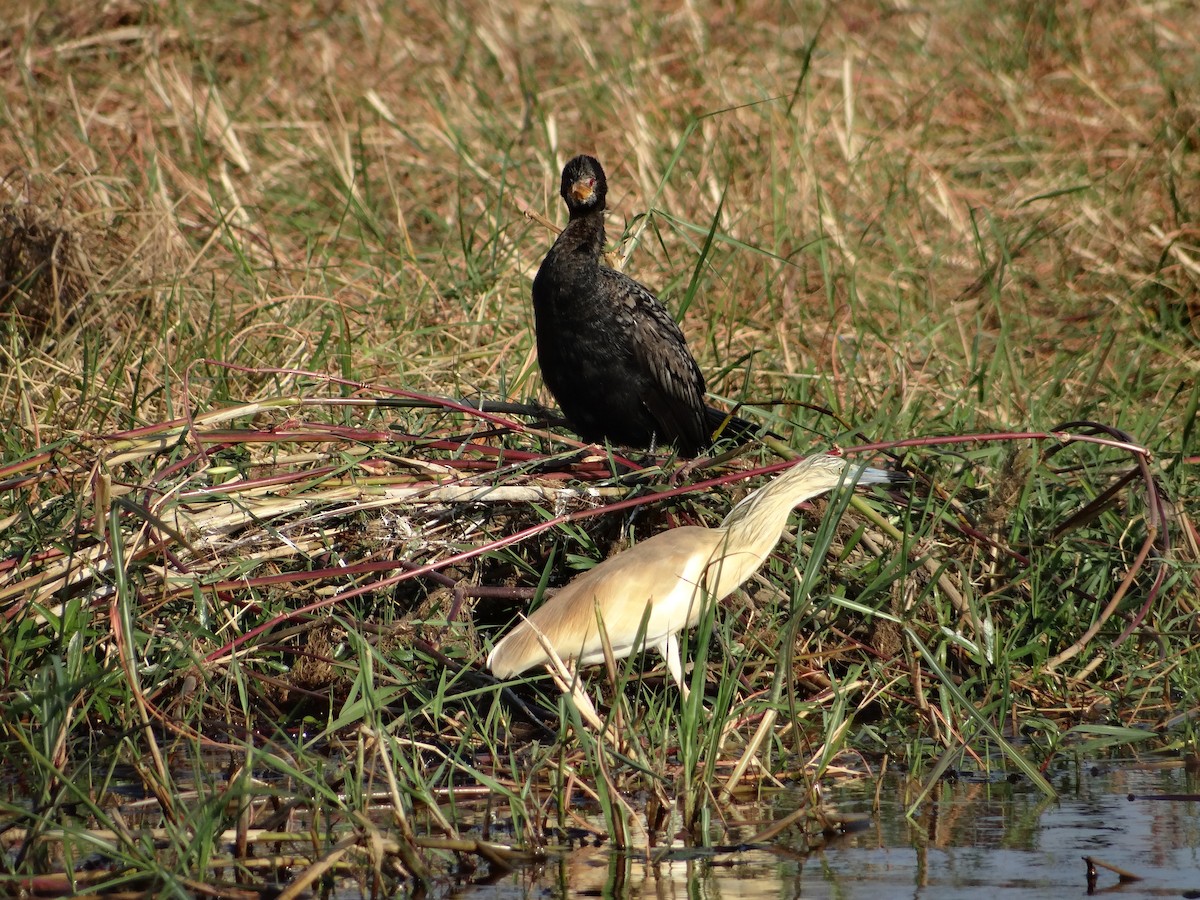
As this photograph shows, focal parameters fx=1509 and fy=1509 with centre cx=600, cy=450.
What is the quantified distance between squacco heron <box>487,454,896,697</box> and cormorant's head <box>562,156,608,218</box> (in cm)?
182

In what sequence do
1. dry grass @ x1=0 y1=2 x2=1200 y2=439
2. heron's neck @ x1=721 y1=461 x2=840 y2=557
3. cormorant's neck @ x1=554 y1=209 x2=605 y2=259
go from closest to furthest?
1. heron's neck @ x1=721 y1=461 x2=840 y2=557
2. cormorant's neck @ x1=554 y1=209 x2=605 y2=259
3. dry grass @ x1=0 y1=2 x2=1200 y2=439

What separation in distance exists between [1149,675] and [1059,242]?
3946 mm

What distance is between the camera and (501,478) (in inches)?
168

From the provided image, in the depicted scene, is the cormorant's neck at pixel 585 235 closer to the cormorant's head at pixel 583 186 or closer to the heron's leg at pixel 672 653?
the cormorant's head at pixel 583 186

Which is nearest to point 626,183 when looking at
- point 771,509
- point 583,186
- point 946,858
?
point 583,186

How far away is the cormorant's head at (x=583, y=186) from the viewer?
5160mm

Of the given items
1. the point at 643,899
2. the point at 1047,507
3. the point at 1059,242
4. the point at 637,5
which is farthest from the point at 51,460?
the point at 637,5

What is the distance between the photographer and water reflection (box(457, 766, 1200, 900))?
2.92 m

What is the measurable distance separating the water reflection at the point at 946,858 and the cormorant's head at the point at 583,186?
2344mm

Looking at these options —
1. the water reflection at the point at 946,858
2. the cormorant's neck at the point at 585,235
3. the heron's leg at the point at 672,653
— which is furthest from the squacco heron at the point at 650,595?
the cormorant's neck at the point at 585,235

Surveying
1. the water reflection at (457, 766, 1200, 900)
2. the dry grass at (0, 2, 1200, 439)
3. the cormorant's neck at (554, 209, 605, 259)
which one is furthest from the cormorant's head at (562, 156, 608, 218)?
the water reflection at (457, 766, 1200, 900)

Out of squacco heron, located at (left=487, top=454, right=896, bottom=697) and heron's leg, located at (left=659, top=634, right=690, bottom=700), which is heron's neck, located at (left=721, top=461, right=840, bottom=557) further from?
heron's leg, located at (left=659, top=634, right=690, bottom=700)

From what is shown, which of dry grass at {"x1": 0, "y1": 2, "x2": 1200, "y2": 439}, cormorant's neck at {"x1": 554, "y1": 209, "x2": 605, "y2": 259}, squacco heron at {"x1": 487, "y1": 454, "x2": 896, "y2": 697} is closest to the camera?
squacco heron at {"x1": 487, "y1": 454, "x2": 896, "y2": 697}

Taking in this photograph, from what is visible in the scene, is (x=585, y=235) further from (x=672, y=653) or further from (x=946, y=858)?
(x=946, y=858)
